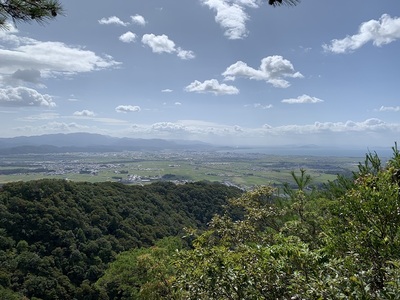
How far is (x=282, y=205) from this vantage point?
1279cm

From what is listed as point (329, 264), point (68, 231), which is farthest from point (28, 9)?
point (68, 231)

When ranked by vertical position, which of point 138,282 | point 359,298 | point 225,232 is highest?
point 359,298

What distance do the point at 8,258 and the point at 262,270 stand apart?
34.0 metres

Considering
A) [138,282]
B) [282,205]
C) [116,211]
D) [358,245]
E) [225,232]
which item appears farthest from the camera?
[116,211]

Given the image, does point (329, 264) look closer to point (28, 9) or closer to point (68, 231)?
point (28, 9)

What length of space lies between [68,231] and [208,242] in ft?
A: 110

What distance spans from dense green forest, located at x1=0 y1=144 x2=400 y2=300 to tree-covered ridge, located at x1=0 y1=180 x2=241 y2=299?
13cm

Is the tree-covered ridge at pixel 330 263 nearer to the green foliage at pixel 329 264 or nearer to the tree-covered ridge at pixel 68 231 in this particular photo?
the green foliage at pixel 329 264

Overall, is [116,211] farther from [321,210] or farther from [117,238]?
[321,210]

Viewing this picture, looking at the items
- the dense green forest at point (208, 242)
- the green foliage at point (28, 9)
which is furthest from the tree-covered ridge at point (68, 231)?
the green foliage at point (28, 9)

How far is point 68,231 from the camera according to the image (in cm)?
3731

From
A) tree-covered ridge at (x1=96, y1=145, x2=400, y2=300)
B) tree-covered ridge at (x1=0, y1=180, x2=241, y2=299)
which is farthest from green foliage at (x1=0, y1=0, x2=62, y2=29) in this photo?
tree-covered ridge at (x1=0, y1=180, x2=241, y2=299)

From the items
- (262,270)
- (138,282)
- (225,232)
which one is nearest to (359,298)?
(262,270)

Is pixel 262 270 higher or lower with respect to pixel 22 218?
higher
